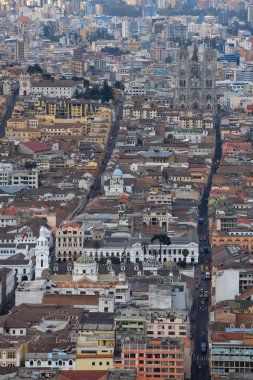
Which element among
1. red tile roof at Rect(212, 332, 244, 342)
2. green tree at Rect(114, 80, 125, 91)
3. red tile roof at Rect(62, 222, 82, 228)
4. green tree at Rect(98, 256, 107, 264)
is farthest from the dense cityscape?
green tree at Rect(98, 256, 107, 264)

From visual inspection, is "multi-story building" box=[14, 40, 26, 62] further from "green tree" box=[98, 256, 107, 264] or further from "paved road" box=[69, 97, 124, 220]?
"green tree" box=[98, 256, 107, 264]

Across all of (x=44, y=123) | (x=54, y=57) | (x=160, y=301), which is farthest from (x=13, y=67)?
(x=160, y=301)

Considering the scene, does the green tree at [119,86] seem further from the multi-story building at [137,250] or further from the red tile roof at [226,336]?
the red tile roof at [226,336]

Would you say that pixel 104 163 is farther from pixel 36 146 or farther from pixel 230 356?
pixel 230 356

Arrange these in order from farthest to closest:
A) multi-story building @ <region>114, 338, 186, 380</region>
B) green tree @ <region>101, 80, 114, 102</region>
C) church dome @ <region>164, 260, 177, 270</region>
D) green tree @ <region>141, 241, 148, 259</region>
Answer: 1. green tree @ <region>101, 80, 114, 102</region>
2. green tree @ <region>141, 241, 148, 259</region>
3. church dome @ <region>164, 260, 177, 270</region>
4. multi-story building @ <region>114, 338, 186, 380</region>

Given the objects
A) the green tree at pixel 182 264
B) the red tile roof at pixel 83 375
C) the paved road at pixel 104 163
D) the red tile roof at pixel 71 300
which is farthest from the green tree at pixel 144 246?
the red tile roof at pixel 83 375

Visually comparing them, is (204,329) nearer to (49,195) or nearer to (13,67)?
(49,195)
